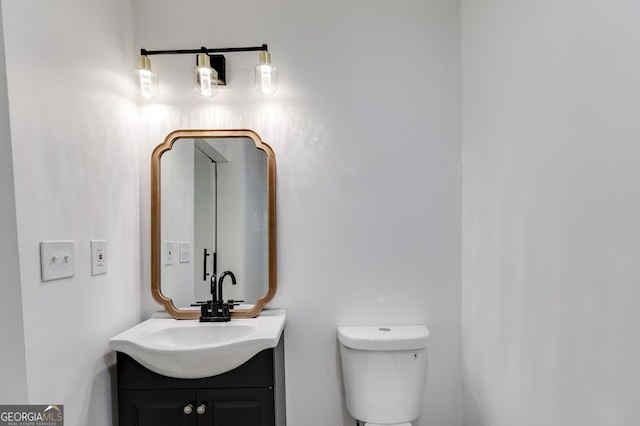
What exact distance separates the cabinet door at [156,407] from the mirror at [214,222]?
1.23 feet

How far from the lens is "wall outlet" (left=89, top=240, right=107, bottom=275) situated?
1.39 m

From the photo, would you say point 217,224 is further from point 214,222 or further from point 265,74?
point 265,74

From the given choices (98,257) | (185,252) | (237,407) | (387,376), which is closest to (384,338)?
(387,376)

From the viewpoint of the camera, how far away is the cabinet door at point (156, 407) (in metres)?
1.40

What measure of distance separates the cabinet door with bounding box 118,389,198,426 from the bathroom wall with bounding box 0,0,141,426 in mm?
109

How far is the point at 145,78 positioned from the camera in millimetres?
1682

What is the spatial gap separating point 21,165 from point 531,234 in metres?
1.54

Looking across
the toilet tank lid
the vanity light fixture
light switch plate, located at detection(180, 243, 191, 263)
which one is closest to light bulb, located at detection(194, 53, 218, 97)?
the vanity light fixture

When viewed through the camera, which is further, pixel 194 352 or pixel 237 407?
pixel 237 407

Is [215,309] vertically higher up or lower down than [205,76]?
lower down

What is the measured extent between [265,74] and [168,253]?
36.6 inches

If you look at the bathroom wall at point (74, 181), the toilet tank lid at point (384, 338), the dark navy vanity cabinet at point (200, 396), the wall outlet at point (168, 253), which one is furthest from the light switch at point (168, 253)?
the toilet tank lid at point (384, 338)

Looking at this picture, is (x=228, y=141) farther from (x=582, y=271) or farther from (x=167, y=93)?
(x=582, y=271)

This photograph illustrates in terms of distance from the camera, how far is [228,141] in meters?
1.78
